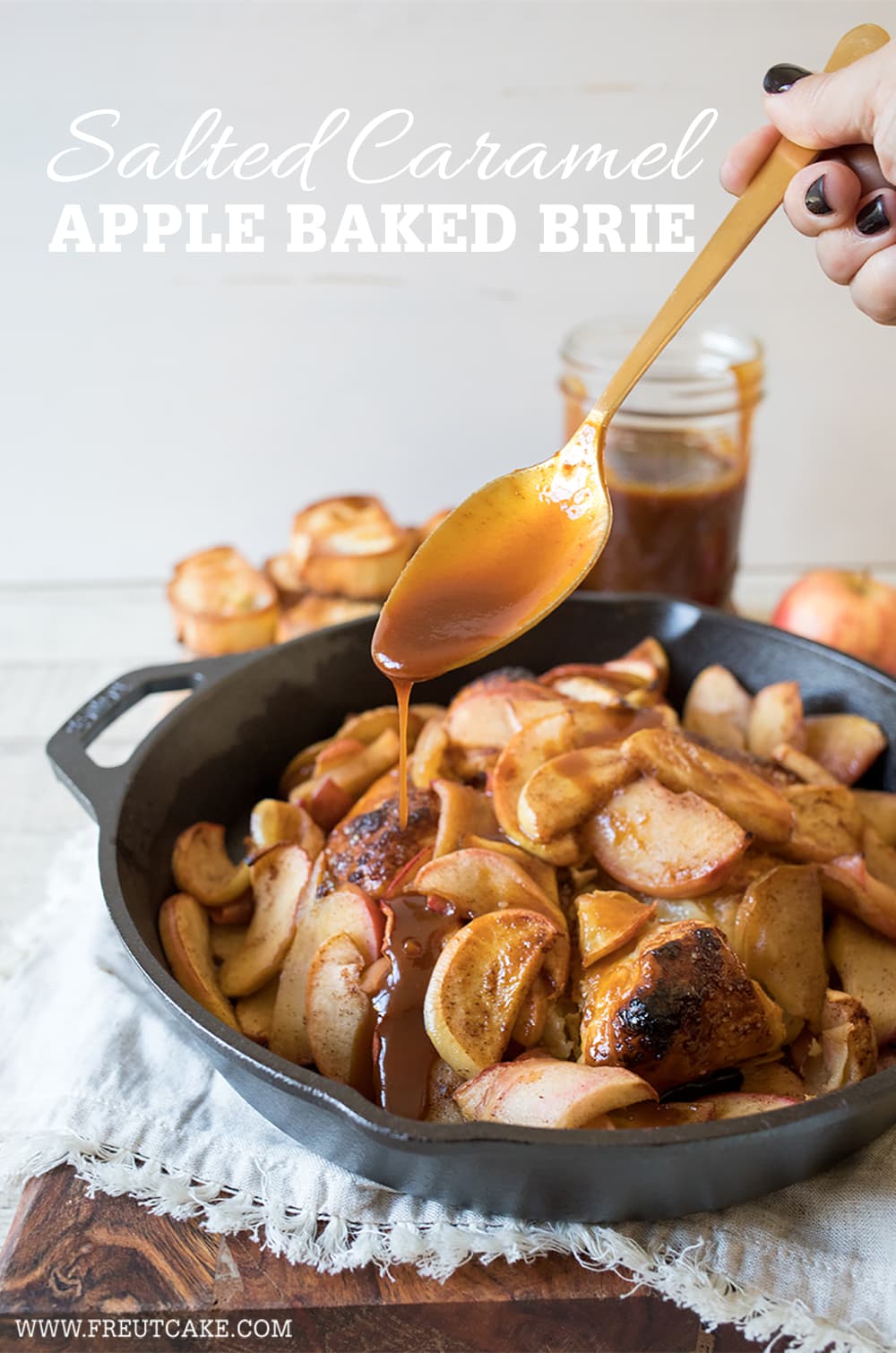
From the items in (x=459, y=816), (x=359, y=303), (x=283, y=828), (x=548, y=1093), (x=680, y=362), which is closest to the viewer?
(x=548, y=1093)

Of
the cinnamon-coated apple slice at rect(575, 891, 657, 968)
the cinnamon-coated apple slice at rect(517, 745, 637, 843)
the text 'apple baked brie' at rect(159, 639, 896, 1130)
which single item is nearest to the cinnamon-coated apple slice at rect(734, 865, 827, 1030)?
the text 'apple baked brie' at rect(159, 639, 896, 1130)

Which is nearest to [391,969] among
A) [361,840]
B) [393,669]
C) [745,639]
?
[361,840]

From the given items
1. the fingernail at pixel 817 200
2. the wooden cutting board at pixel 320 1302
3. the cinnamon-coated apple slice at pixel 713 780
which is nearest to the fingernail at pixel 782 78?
the fingernail at pixel 817 200

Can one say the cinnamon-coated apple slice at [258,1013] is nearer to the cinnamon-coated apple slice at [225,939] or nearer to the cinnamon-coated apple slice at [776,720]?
the cinnamon-coated apple slice at [225,939]

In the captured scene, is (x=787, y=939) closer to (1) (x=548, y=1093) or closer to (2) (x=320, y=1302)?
(1) (x=548, y=1093)

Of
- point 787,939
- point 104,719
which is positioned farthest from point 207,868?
point 787,939

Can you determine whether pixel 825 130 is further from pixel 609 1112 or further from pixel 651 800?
pixel 609 1112
